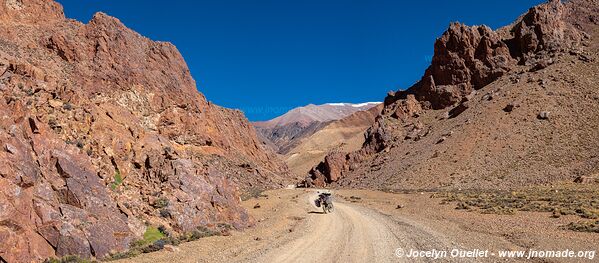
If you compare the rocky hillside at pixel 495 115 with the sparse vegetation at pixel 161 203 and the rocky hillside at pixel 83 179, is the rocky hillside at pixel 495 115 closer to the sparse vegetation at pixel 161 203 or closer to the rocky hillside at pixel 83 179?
the rocky hillside at pixel 83 179

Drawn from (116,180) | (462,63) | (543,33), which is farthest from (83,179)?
(543,33)

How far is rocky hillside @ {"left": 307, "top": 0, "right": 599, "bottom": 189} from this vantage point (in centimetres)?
5103

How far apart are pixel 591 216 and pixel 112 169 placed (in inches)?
967

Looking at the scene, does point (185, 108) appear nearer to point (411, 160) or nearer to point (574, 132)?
point (411, 160)

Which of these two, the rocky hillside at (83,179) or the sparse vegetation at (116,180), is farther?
the sparse vegetation at (116,180)

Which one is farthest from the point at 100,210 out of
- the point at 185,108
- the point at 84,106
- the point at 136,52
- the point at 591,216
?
the point at 136,52

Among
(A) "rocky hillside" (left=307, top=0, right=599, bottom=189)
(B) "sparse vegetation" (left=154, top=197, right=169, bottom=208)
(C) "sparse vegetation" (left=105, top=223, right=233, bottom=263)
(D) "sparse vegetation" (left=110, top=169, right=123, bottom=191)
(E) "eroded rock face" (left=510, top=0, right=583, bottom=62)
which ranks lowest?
(C) "sparse vegetation" (left=105, top=223, right=233, bottom=263)

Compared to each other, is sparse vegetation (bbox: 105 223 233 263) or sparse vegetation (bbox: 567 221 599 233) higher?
sparse vegetation (bbox: 105 223 233 263)

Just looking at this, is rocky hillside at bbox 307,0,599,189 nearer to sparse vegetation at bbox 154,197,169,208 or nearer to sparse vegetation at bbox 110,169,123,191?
sparse vegetation at bbox 154,197,169,208

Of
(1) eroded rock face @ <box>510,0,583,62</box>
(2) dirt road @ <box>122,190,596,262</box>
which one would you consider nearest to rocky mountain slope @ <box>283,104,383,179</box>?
Result: (1) eroded rock face @ <box>510,0,583,62</box>

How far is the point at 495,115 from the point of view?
63.6 meters

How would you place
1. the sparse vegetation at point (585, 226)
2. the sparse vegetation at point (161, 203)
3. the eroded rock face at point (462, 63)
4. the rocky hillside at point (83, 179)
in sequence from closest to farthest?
the rocky hillside at point (83, 179)
the sparse vegetation at point (585, 226)
the sparse vegetation at point (161, 203)
the eroded rock face at point (462, 63)

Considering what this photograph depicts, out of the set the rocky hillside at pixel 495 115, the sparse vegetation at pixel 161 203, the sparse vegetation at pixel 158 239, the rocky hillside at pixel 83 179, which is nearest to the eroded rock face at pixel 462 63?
the rocky hillside at pixel 495 115

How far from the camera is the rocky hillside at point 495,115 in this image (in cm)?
5103
